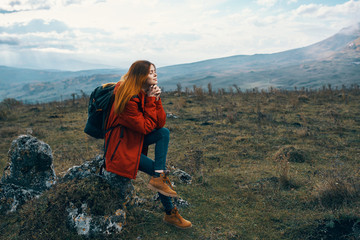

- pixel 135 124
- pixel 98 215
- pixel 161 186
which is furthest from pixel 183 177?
pixel 135 124

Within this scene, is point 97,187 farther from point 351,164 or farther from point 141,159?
point 351,164

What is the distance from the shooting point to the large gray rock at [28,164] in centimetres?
424

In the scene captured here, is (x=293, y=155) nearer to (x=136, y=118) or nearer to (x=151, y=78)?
(x=151, y=78)

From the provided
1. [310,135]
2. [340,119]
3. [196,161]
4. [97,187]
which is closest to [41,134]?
[196,161]

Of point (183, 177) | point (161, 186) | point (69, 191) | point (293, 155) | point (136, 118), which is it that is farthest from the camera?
point (293, 155)

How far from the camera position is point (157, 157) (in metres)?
3.21

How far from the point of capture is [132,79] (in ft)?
9.80

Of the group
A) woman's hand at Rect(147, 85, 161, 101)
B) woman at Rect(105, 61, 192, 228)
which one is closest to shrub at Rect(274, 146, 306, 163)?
woman at Rect(105, 61, 192, 228)

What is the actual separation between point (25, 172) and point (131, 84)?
9.24 ft

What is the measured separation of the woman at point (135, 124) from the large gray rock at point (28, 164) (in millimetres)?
2007

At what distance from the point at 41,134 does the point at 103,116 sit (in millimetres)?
8133

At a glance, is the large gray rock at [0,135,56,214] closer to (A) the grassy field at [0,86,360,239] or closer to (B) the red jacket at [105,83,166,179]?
(A) the grassy field at [0,86,360,239]

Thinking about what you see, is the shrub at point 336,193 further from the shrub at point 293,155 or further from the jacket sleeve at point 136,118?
the jacket sleeve at point 136,118

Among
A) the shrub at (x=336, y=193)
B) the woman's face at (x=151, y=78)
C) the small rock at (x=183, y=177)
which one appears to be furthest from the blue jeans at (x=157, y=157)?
the shrub at (x=336, y=193)
